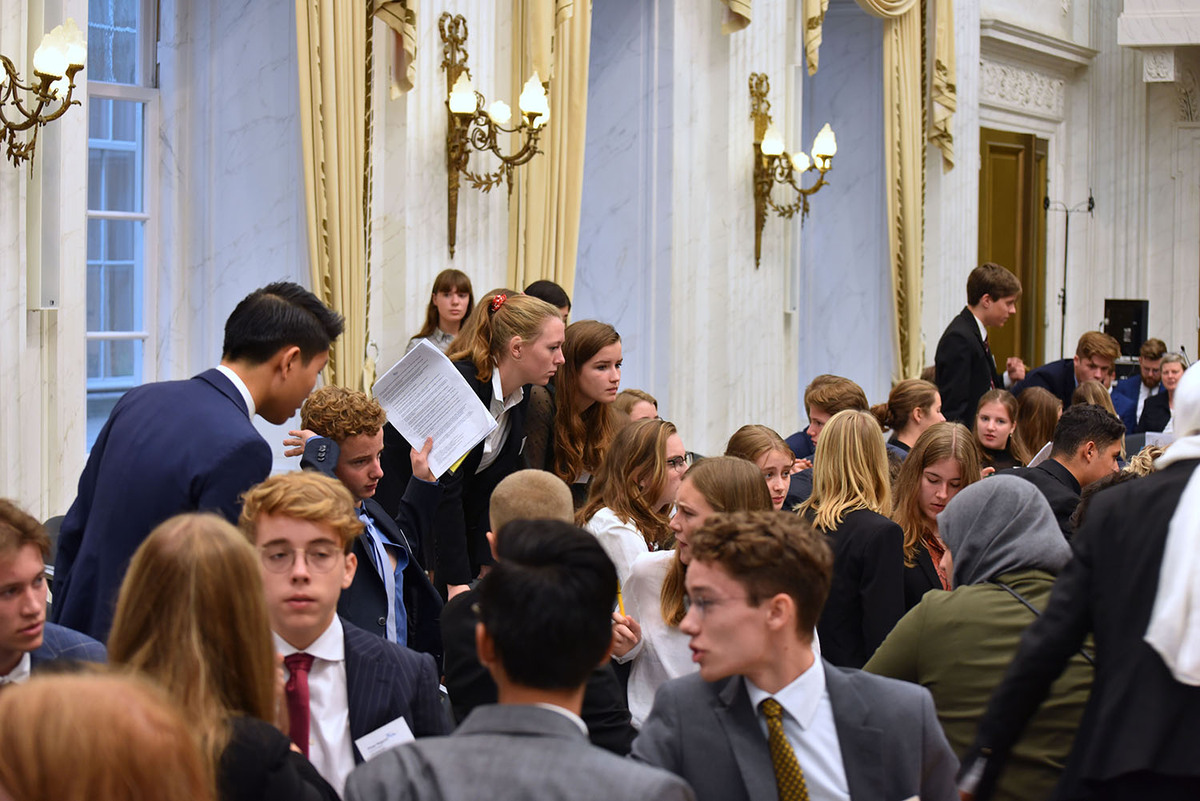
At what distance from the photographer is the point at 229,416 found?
305 centimetres

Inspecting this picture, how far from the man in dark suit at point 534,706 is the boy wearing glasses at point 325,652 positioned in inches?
28.5

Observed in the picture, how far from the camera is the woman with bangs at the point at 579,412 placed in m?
5.02

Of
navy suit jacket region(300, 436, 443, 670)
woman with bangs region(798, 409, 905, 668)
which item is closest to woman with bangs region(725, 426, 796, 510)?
woman with bangs region(798, 409, 905, 668)

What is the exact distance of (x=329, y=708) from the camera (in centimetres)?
270

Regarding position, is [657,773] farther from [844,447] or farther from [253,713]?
[844,447]

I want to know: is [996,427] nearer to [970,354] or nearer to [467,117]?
[970,354]

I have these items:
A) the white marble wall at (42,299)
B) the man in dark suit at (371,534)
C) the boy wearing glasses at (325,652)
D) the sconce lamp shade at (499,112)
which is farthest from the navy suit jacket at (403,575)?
the sconce lamp shade at (499,112)

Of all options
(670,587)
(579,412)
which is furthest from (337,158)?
(670,587)

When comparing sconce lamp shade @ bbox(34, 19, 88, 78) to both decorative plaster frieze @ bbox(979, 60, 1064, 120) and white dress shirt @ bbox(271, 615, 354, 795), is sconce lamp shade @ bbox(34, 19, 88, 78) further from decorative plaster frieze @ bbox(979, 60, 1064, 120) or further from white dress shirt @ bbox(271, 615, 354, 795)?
decorative plaster frieze @ bbox(979, 60, 1064, 120)

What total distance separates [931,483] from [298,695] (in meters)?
2.47

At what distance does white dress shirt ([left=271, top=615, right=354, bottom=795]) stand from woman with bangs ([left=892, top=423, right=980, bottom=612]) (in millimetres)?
2177

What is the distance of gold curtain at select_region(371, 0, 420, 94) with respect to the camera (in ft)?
22.8

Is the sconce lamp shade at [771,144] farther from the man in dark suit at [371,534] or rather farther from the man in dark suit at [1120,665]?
the man in dark suit at [1120,665]

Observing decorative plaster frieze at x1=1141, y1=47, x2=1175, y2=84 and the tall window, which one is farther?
decorative plaster frieze at x1=1141, y1=47, x2=1175, y2=84
